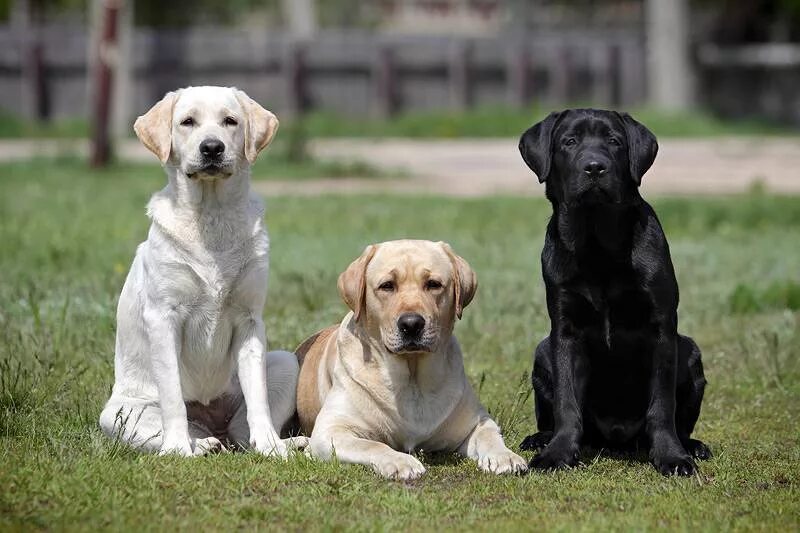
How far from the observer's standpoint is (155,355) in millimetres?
6312

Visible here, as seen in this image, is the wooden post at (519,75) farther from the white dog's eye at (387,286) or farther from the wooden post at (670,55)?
the white dog's eye at (387,286)

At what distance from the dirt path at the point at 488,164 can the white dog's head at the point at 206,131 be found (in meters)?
10.4

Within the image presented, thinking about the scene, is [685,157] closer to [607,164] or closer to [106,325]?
[106,325]

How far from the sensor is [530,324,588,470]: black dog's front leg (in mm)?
6195

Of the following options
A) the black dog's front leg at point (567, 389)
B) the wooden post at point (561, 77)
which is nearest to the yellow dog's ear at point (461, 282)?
the black dog's front leg at point (567, 389)

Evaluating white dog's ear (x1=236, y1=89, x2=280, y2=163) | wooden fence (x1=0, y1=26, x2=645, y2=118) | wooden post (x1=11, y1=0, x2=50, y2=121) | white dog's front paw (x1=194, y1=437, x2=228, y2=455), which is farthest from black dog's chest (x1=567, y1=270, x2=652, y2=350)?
wooden post (x1=11, y1=0, x2=50, y2=121)

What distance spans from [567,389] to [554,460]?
345mm

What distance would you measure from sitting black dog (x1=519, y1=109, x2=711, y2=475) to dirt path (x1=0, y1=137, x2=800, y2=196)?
427 inches

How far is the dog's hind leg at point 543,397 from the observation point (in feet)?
21.7

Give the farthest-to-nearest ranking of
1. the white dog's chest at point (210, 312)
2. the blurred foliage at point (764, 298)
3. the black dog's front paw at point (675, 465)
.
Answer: the blurred foliage at point (764, 298)
the white dog's chest at point (210, 312)
the black dog's front paw at point (675, 465)

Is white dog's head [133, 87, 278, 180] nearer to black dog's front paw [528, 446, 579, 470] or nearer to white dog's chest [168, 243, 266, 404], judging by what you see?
white dog's chest [168, 243, 266, 404]

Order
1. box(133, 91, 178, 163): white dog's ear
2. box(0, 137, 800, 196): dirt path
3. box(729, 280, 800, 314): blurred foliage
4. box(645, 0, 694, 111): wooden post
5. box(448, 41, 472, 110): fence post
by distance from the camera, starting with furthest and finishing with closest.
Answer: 1. box(448, 41, 472, 110): fence post
2. box(645, 0, 694, 111): wooden post
3. box(0, 137, 800, 196): dirt path
4. box(729, 280, 800, 314): blurred foliage
5. box(133, 91, 178, 163): white dog's ear

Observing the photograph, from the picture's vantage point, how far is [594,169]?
238 inches

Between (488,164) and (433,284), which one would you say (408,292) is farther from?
(488,164)
